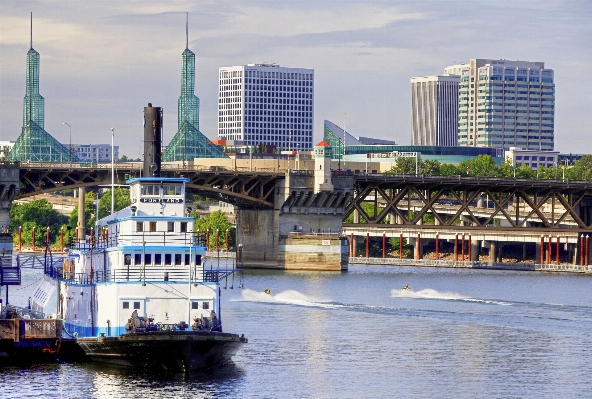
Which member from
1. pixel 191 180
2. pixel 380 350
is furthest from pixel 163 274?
pixel 191 180

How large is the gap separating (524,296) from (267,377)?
6298cm

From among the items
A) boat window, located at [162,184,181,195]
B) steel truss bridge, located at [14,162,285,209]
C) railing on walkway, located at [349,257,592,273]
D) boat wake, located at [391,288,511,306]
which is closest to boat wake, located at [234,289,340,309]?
boat wake, located at [391,288,511,306]

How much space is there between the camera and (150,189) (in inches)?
3228

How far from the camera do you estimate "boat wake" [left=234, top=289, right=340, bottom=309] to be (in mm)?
124838

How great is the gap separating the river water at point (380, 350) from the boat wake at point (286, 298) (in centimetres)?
16

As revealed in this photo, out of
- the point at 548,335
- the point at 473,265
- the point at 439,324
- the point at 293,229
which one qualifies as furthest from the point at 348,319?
the point at 473,265

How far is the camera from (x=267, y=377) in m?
76.8

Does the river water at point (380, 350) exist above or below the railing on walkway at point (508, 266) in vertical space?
below

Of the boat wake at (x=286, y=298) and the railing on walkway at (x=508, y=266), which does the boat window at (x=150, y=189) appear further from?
the railing on walkway at (x=508, y=266)

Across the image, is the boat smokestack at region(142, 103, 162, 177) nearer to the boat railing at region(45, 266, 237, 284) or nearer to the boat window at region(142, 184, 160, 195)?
the boat window at region(142, 184, 160, 195)

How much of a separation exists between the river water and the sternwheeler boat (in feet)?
4.74

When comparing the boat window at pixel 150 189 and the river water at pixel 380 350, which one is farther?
the boat window at pixel 150 189

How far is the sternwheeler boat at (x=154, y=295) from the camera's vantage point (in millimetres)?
75750

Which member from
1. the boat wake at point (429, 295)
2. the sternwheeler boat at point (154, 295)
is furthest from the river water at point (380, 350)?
the sternwheeler boat at point (154, 295)
